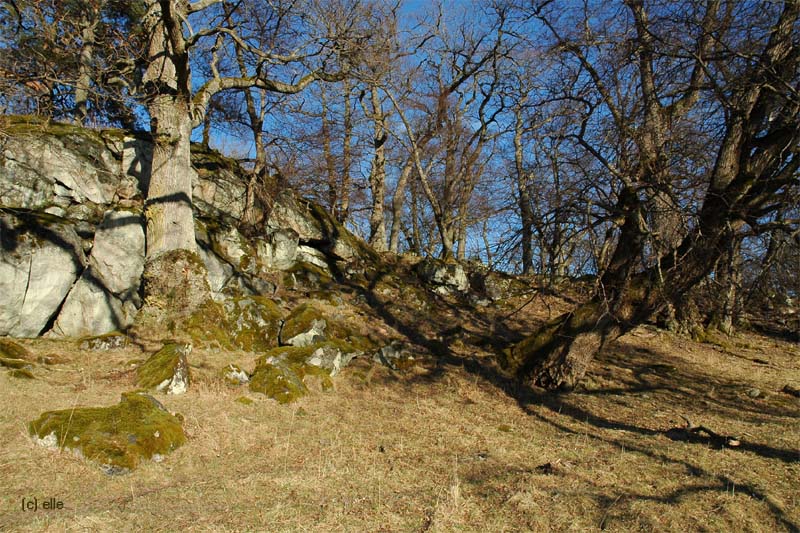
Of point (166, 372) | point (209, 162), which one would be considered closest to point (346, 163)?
point (209, 162)

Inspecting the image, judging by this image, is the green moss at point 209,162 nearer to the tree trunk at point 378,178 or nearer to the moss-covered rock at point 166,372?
the tree trunk at point 378,178

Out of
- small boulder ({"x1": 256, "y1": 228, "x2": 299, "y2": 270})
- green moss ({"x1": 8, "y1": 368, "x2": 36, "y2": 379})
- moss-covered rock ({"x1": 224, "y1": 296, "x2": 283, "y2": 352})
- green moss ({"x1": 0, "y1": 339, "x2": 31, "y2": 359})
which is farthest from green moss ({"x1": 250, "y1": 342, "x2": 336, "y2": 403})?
small boulder ({"x1": 256, "y1": 228, "x2": 299, "y2": 270})

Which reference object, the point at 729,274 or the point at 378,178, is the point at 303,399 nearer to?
the point at 729,274

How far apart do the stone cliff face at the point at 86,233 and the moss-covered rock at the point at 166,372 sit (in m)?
2.07

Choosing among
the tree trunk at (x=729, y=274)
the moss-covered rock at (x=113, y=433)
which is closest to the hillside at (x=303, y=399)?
the moss-covered rock at (x=113, y=433)

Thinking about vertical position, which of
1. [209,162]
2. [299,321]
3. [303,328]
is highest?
[209,162]

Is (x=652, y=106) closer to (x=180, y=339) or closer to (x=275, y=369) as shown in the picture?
(x=275, y=369)

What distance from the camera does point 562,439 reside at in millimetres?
6512

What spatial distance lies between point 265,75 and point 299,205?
410 centimetres
